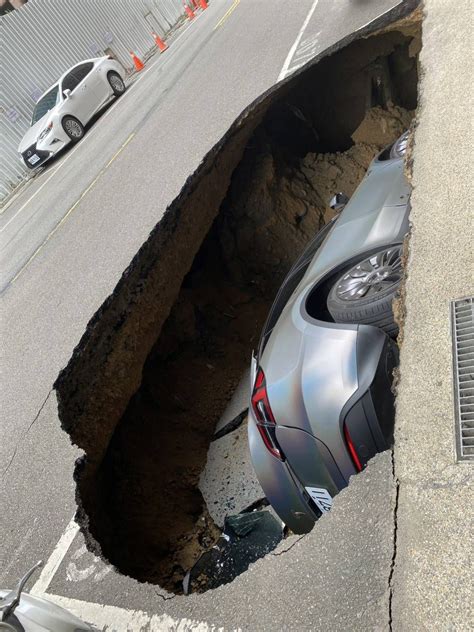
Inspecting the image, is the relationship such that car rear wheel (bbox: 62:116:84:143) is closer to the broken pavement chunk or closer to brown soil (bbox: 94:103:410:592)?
brown soil (bbox: 94:103:410:592)

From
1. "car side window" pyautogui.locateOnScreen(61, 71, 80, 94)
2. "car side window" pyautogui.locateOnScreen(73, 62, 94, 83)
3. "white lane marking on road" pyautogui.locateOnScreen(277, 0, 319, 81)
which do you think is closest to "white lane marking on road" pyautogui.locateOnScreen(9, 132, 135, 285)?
"white lane marking on road" pyautogui.locateOnScreen(277, 0, 319, 81)

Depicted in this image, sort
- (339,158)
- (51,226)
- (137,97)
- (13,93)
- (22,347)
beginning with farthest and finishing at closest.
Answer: (13,93)
(137,97)
(51,226)
(339,158)
(22,347)

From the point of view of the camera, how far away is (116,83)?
1391 cm

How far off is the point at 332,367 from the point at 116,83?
13482 mm

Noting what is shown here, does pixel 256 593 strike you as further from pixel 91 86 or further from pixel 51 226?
pixel 91 86

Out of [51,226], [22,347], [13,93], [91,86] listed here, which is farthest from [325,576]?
[13,93]

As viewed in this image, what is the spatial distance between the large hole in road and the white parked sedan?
24.2 feet

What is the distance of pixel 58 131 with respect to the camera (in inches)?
491

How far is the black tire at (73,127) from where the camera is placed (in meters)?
12.5

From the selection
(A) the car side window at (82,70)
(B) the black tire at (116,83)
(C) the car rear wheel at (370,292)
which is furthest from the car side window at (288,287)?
(B) the black tire at (116,83)

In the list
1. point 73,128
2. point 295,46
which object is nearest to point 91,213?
point 295,46

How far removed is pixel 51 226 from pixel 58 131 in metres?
5.30

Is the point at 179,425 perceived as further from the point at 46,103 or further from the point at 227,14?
the point at 227,14

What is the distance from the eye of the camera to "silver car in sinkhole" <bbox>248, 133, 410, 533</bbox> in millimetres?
2873
